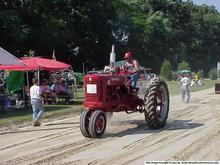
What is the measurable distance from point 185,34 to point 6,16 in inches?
2648

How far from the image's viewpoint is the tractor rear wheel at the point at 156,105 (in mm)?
14000

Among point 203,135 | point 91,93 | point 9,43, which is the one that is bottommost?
point 203,135

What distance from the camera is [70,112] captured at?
20609mm

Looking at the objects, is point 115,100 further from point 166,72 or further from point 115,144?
point 166,72

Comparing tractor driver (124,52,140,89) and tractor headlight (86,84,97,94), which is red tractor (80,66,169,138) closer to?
tractor headlight (86,84,97,94)

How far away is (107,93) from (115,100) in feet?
1.27

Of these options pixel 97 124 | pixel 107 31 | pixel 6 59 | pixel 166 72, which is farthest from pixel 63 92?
pixel 166 72

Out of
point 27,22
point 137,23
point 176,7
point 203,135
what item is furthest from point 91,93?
point 176,7

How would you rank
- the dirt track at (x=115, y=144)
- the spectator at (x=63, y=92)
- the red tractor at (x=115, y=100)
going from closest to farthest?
1. the dirt track at (x=115, y=144)
2. the red tractor at (x=115, y=100)
3. the spectator at (x=63, y=92)

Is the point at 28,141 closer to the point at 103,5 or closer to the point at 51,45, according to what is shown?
the point at 51,45

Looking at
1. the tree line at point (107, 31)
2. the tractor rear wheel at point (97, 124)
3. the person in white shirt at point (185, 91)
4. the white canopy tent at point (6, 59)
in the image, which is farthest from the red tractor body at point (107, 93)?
the tree line at point (107, 31)

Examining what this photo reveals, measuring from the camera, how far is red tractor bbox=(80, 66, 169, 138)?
13.0 metres

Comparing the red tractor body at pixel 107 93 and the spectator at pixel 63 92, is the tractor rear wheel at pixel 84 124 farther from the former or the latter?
the spectator at pixel 63 92

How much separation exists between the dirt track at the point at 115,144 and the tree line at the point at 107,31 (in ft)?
80.3
